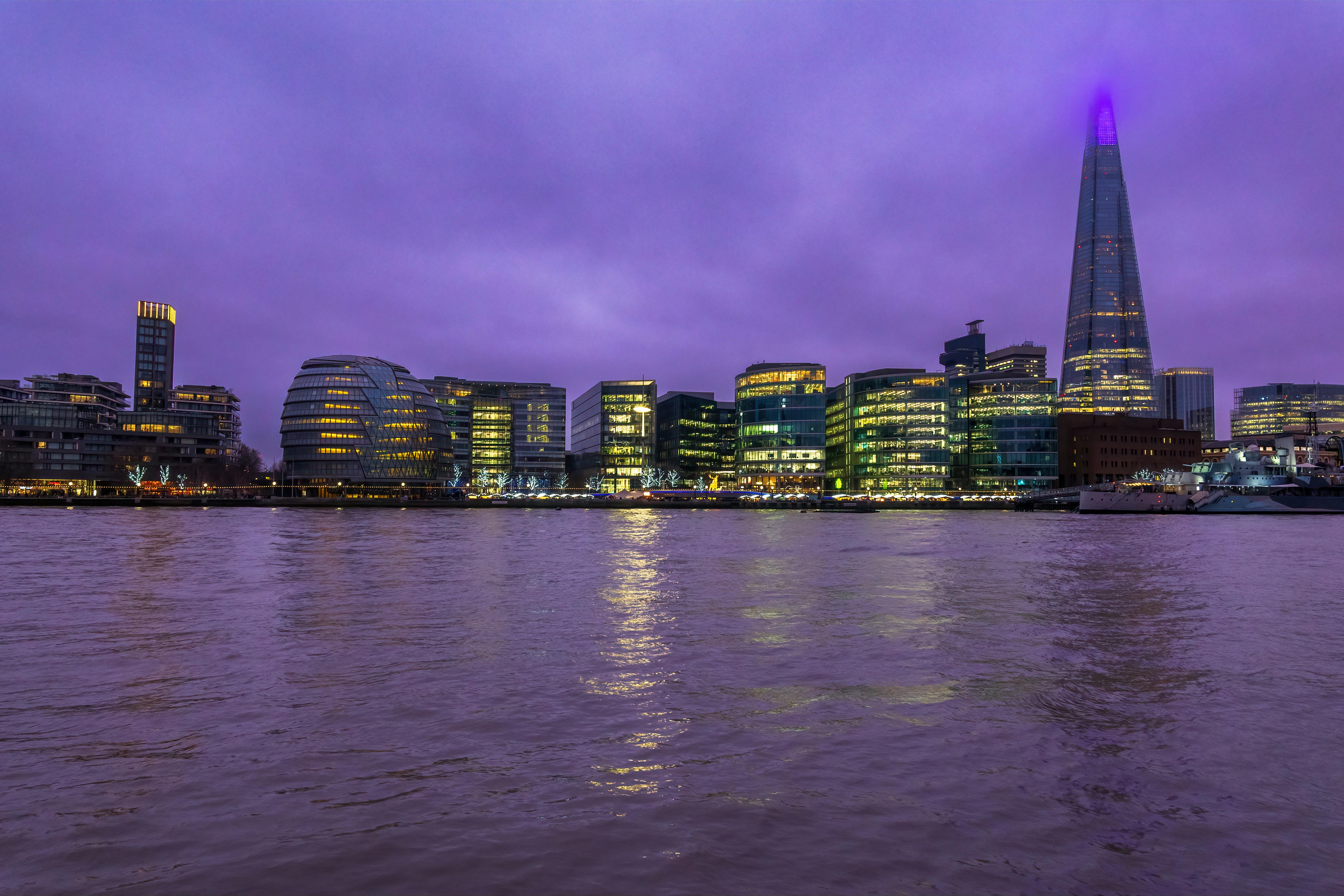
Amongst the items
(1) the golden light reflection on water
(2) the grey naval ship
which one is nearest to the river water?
(1) the golden light reflection on water

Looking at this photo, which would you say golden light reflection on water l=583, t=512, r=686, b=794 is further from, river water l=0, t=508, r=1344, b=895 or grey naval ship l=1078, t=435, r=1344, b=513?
grey naval ship l=1078, t=435, r=1344, b=513

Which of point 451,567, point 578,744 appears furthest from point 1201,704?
point 451,567

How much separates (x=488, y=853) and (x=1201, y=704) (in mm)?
14440

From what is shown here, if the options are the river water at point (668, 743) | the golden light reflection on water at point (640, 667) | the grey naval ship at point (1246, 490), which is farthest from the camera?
the grey naval ship at point (1246, 490)

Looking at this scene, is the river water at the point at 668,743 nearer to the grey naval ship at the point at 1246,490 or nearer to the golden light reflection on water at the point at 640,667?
the golden light reflection on water at the point at 640,667

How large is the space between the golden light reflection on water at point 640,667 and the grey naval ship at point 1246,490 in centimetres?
14362

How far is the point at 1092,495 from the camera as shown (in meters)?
157

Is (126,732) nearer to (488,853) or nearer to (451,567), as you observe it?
(488,853)

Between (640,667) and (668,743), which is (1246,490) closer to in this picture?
(640,667)

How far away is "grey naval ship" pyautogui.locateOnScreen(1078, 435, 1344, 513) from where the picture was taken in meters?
136

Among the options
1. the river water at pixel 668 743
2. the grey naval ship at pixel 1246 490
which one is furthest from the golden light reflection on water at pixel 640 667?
the grey naval ship at pixel 1246 490

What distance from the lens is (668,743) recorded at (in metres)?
12.6

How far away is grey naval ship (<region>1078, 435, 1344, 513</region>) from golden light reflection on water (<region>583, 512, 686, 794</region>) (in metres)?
144

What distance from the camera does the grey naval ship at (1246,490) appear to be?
136 metres
